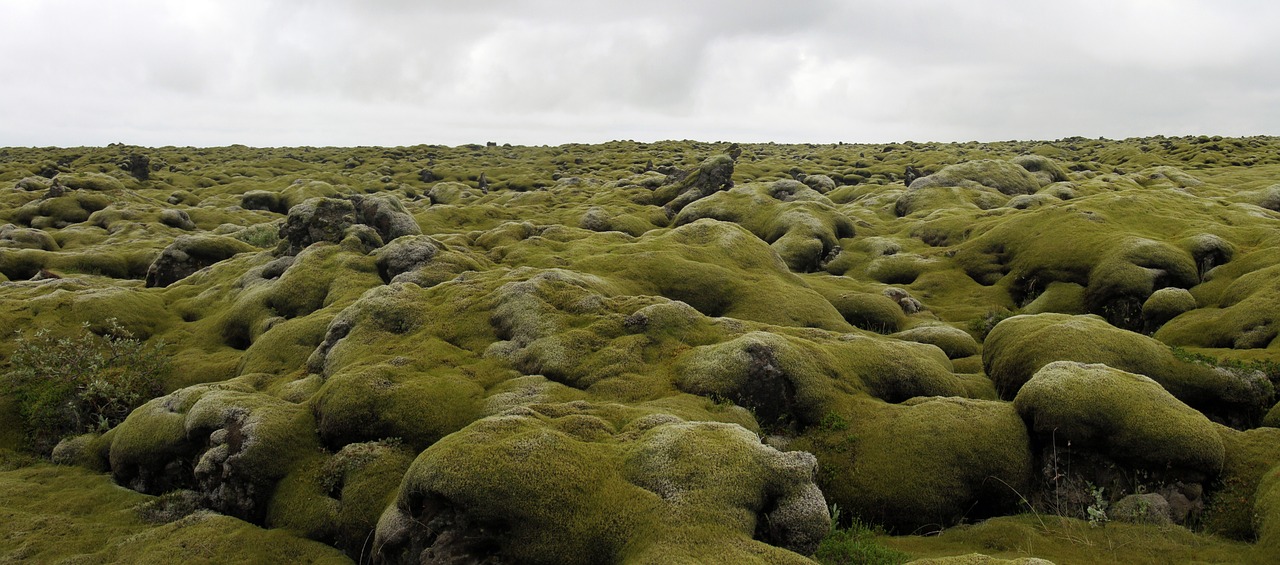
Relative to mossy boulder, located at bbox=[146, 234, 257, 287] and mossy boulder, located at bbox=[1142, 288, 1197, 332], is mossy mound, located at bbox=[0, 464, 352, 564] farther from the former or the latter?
mossy boulder, located at bbox=[1142, 288, 1197, 332]

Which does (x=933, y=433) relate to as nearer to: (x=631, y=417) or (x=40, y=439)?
(x=631, y=417)

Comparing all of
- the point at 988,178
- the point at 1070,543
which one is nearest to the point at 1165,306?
the point at 1070,543

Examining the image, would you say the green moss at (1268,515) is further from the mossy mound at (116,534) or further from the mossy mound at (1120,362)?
the mossy mound at (116,534)

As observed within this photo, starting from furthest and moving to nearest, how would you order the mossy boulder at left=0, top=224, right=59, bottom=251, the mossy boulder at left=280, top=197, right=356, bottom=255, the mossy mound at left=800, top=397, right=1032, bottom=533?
1. the mossy boulder at left=0, top=224, right=59, bottom=251
2. the mossy boulder at left=280, top=197, right=356, bottom=255
3. the mossy mound at left=800, top=397, right=1032, bottom=533

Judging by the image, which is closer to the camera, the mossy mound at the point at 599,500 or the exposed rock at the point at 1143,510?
the mossy mound at the point at 599,500

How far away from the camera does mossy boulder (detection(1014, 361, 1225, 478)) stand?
54.3 ft

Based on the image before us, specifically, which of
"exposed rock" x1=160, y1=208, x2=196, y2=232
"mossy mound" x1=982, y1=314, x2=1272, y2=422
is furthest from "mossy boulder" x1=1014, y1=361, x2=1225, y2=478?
"exposed rock" x1=160, y1=208, x2=196, y2=232

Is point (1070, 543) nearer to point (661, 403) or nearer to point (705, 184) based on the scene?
point (661, 403)

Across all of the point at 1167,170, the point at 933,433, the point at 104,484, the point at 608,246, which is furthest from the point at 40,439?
the point at 1167,170

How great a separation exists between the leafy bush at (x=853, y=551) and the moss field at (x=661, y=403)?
1.08 m

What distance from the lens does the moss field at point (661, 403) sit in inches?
535

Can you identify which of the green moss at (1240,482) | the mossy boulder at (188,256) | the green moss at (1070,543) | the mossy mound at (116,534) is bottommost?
the mossy mound at (116,534)

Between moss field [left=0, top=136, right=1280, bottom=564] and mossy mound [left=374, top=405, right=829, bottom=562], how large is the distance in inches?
2.3

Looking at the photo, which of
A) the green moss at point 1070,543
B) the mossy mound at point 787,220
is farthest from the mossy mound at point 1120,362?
the mossy mound at point 787,220
